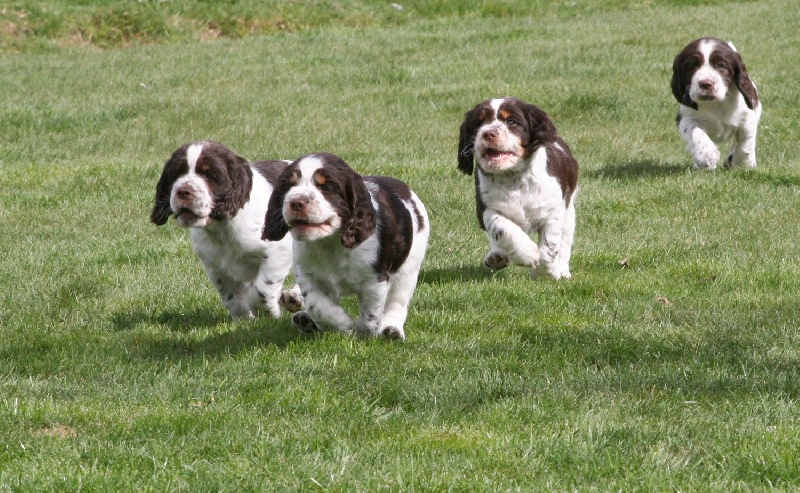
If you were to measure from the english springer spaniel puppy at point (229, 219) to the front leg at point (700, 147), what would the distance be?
211 inches

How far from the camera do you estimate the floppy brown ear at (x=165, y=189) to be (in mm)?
6594

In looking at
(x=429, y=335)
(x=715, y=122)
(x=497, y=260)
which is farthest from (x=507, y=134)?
(x=715, y=122)

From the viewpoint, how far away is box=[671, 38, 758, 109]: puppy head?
434 inches

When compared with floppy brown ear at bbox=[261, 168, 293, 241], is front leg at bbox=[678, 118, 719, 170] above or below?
below

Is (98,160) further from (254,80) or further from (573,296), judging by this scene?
(573,296)

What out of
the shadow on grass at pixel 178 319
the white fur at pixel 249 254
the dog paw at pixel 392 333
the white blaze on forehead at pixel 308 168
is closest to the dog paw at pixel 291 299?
the white fur at pixel 249 254

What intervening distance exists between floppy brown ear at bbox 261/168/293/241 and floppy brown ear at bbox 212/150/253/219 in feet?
1.38

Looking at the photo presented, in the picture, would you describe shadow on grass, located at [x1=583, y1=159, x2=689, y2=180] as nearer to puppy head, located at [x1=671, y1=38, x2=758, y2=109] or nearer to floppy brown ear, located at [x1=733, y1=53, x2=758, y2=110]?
puppy head, located at [x1=671, y1=38, x2=758, y2=109]

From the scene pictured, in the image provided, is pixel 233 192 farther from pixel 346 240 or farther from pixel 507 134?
pixel 507 134

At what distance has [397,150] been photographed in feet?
43.5

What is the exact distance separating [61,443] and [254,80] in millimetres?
13855

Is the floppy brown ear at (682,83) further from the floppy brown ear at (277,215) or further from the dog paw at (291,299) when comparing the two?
the floppy brown ear at (277,215)

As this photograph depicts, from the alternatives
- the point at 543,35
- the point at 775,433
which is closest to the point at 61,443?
the point at 775,433

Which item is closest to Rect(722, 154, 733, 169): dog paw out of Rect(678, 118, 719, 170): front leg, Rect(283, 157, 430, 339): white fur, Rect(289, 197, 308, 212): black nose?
Rect(678, 118, 719, 170): front leg
